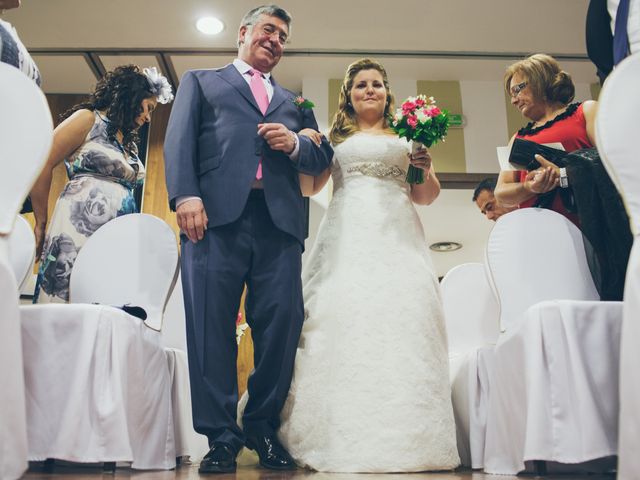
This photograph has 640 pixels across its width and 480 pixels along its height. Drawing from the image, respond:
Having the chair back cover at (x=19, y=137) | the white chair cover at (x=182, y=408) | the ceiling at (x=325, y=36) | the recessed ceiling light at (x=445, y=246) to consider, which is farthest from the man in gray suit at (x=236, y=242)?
the recessed ceiling light at (x=445, y=246)

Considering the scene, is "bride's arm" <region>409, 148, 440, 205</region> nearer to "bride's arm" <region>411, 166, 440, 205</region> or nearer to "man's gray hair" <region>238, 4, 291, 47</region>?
"bride's arm" <region>411, 166, 440, 205</region>

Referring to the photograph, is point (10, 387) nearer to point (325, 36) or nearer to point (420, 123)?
point (420, 123)

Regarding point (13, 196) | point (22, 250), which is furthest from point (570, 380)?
point (22, 250)

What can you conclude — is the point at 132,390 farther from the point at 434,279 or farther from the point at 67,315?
the point at 434,279

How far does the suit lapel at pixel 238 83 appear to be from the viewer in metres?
2.35

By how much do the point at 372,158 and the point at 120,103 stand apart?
42.7 inches

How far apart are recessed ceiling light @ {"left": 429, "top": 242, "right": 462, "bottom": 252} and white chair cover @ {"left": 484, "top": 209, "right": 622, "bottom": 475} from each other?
760 cm

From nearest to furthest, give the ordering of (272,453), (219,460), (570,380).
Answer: (570,380), (219,460), (272,453)

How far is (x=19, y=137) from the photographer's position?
156 cm

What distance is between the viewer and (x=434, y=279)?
8.18 feet

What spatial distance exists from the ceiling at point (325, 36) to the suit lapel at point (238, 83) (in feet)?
7.63

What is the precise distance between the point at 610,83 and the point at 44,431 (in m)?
1.68

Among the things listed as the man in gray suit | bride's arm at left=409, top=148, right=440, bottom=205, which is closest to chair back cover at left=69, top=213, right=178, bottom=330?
the man in gray suit

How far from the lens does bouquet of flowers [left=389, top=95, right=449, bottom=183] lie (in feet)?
7.95
